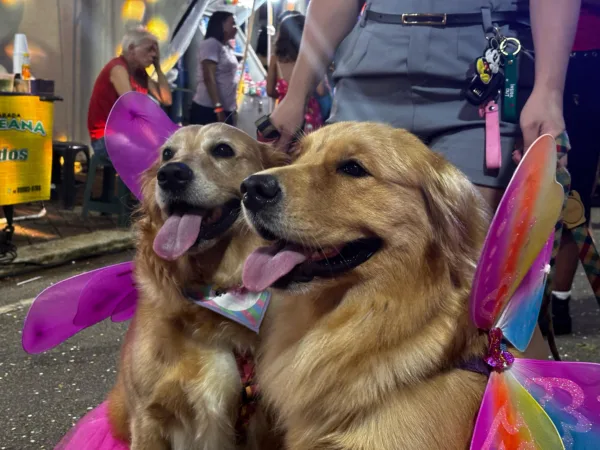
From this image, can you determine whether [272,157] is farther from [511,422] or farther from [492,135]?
[511,422]

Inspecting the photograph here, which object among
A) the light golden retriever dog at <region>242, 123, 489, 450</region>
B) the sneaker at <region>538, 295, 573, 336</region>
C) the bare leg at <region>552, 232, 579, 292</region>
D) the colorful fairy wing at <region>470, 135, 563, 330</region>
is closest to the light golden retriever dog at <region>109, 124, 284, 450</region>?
the light golden retriever dog at <region>242, 123, 489, 450</region>

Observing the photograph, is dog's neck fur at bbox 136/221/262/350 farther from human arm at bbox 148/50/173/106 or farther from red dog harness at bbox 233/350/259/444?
human arm at bbox 148/50/173/106

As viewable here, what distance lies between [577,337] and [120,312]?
108 inches

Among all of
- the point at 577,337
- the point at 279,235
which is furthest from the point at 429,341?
the point at 577,337

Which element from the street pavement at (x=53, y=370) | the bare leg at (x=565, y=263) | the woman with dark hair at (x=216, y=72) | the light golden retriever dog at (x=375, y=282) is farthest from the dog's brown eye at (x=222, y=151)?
the woman with dark hair at (x=216, y=72)

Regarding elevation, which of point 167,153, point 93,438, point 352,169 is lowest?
point 93,438

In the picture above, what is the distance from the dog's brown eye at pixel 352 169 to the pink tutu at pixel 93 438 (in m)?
1.23

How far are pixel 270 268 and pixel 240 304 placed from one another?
0.37 metres

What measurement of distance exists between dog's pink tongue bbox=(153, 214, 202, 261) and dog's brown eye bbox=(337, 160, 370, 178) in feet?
2.01

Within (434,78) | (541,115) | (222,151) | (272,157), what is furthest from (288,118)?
(541,115)

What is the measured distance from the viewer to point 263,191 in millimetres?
1437

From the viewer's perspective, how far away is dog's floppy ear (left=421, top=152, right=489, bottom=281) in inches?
57.3

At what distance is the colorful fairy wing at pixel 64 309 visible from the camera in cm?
199

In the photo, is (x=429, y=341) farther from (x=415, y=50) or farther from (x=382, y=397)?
Result: (x=415, y=50)
